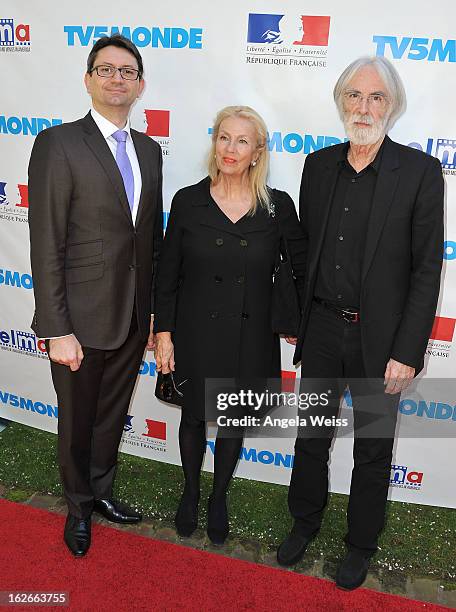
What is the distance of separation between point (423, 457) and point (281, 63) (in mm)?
2259

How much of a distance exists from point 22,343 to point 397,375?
2.44m

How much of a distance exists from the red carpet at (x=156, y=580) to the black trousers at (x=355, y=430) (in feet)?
0.94

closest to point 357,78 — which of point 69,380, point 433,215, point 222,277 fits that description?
point 433,215

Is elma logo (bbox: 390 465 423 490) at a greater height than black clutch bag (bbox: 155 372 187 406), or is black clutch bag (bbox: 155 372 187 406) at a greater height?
black clutch bag (bbox: 155 372 187 406)

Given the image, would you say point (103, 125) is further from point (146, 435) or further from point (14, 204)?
point (146, 435)

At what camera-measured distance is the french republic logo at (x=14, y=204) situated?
3.39 meters

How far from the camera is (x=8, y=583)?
2.49m

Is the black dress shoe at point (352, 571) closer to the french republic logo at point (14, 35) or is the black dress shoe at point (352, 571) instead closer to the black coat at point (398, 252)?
the black coat at point (398, 252)

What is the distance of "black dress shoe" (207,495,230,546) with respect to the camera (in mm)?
2811

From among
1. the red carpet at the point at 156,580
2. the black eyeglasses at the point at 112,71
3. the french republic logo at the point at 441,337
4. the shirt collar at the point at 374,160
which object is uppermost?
the black eyeglasses at the point at 112,71

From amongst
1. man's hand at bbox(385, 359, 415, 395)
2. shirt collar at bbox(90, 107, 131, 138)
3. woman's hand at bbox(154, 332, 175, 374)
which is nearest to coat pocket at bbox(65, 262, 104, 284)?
woman's hand at bbox(154, 332, 175, 374)

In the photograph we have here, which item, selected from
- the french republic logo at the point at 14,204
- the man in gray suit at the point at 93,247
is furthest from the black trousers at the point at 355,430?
the french republic logo at the point at 14,204

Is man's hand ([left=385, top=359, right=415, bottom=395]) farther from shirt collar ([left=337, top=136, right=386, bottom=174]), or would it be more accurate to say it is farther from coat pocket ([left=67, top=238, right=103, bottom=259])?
coat pocket ([left=67, top=238, right=103, bottom=259])

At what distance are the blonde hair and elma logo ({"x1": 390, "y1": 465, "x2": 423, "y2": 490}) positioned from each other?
5.96 ft
